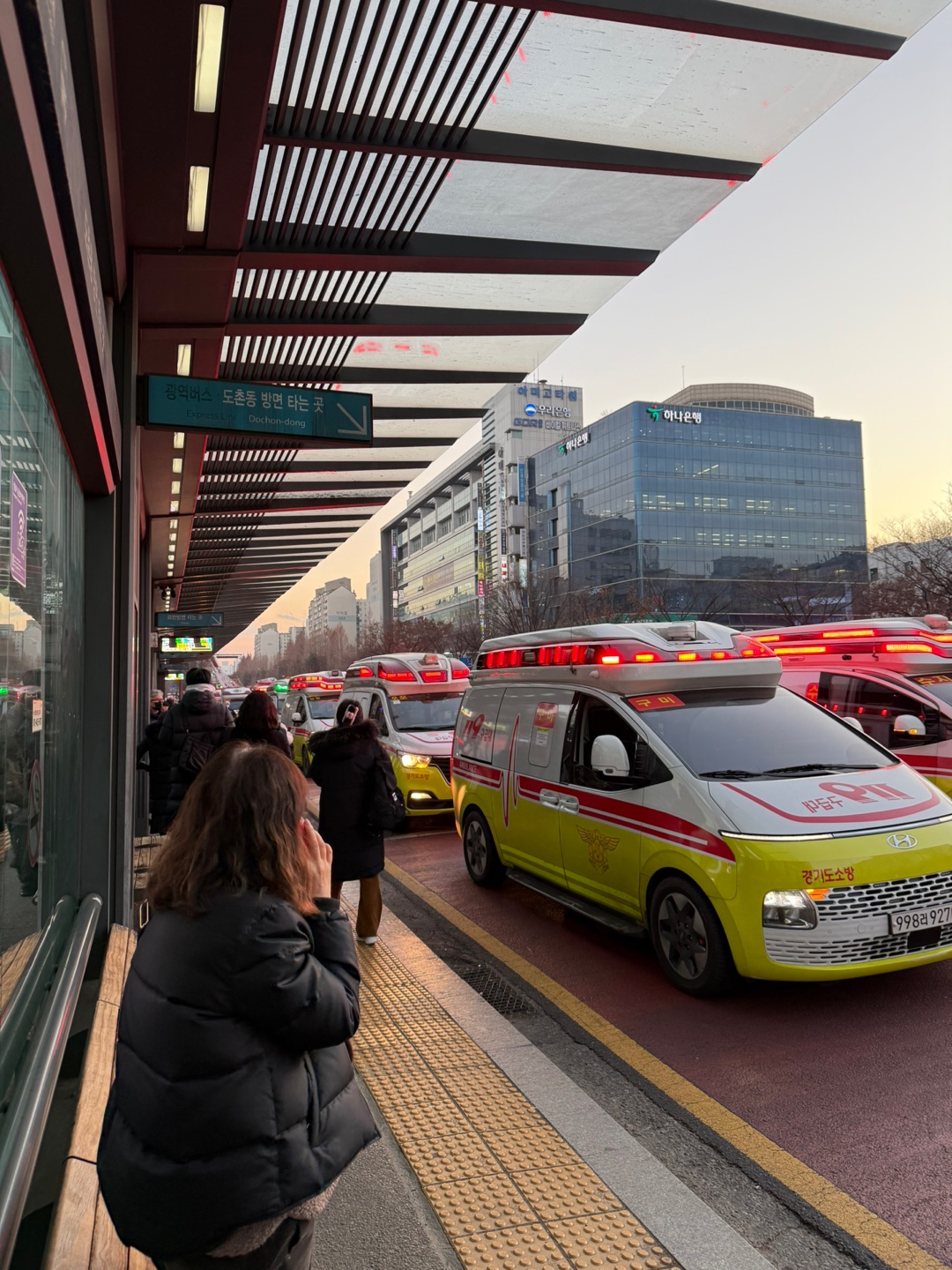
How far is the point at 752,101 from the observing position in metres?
6.83

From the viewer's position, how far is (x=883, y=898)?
494 cm

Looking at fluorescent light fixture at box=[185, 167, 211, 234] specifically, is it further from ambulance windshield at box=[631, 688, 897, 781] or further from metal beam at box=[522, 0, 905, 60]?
ambulance windshield at box=[631, 688, 897, 781]

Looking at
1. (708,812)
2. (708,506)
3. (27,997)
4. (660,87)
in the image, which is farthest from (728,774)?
(708,506)

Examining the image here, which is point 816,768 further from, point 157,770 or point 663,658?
point 157,770

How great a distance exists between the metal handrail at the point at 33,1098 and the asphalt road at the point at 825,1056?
2.80 m

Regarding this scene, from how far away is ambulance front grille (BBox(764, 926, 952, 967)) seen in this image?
486 cm

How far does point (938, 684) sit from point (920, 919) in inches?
218

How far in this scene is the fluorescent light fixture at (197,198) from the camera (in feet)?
17.3

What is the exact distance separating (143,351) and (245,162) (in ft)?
A: 12.9

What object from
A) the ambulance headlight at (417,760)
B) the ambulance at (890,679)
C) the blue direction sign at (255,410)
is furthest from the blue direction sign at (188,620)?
the blue direction sign at (255,410)

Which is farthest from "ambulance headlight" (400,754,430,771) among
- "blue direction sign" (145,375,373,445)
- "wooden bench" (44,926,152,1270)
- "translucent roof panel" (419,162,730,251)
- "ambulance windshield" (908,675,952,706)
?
"wooden bench" (44,926,152,1270)

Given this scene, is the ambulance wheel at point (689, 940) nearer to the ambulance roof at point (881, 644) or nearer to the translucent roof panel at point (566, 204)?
the translucent roof panel at point (566, 204)

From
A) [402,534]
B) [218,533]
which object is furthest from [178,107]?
[402,534]

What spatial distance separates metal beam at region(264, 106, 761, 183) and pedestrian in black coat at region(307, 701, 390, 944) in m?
3.96
